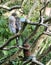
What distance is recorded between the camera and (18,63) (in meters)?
4.01

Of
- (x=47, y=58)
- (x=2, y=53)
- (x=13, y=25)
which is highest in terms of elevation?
(x=13, y=25)

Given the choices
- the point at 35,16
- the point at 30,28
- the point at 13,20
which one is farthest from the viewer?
the point at 35,16

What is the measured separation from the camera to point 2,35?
4.96 meters

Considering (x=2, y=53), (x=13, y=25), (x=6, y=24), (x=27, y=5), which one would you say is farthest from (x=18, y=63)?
(x=27, y=5)

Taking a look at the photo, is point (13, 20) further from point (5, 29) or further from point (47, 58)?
point (47, 58)

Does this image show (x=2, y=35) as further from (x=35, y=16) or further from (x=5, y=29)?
(x=35, y=16)

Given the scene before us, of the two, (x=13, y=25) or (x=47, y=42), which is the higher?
(x=13, y=25)

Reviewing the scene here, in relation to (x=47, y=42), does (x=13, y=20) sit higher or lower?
higher

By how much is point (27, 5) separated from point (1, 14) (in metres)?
0.82

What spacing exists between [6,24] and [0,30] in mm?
402

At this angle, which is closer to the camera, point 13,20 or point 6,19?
point 13,20

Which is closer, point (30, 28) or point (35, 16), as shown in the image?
point (30, 28)

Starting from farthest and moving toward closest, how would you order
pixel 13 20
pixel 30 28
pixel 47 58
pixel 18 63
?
pixel 30 28
pixel 47 58
pixel 13 20
pixel 18 63

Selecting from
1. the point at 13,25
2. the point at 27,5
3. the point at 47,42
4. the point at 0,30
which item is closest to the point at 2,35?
the point at 0,30
